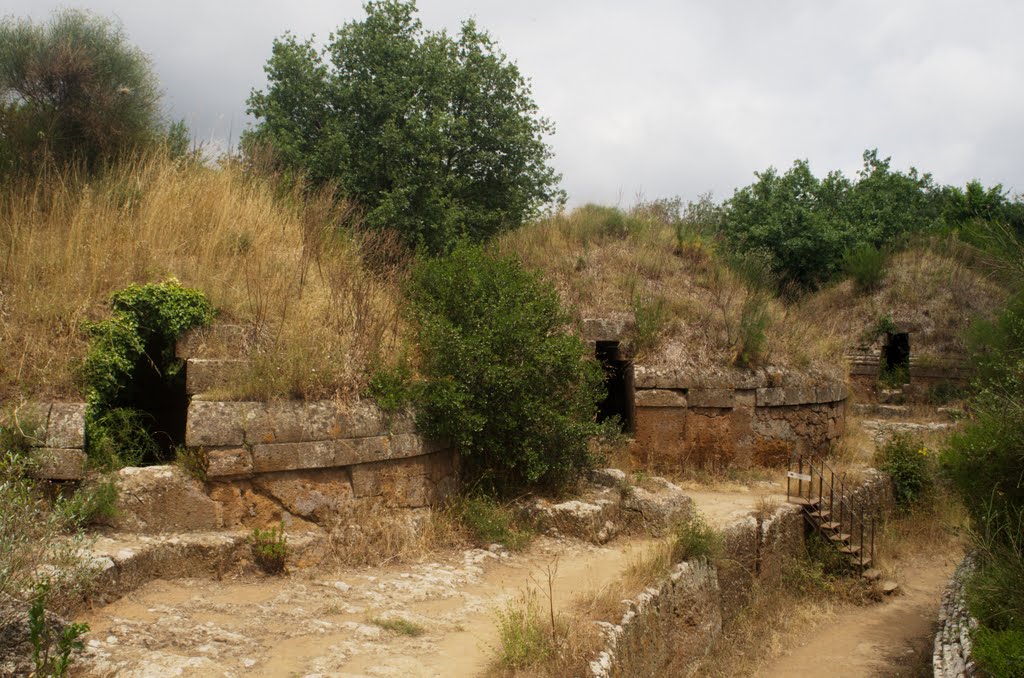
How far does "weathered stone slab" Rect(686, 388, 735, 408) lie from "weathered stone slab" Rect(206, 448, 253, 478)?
23.5ft

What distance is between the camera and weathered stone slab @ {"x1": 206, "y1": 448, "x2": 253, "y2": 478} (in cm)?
728

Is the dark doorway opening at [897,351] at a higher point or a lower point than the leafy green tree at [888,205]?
lower

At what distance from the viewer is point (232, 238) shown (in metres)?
9.63

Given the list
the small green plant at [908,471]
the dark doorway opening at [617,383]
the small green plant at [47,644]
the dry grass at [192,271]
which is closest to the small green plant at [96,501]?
the dry grass at [192,271]

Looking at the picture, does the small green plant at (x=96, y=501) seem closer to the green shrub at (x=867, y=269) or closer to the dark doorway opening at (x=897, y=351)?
the dark doorway opening at (x=897, y=351)

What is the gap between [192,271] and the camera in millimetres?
8758

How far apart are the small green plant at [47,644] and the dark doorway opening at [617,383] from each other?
8.67 metres

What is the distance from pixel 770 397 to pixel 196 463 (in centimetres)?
881

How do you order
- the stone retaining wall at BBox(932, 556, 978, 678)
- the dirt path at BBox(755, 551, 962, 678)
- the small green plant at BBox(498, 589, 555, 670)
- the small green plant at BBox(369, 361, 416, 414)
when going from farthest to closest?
the dirt path at BBox(755, 551, 962, 678) < the small green plant at BBox(369, 361, 416, 414) < the stone retaining wall at BBox(932, 556, 978, 678) < the small green plant at BBox(498, 589, 555, 670)

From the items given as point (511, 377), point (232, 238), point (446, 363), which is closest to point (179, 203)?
point (232, 238)

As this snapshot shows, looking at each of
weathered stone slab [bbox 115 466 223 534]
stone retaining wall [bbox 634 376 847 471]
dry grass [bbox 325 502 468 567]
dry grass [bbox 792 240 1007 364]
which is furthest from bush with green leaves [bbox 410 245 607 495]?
dry grass [bbox 792 240 1007 364]

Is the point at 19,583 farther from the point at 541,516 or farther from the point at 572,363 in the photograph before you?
the point at 572,363

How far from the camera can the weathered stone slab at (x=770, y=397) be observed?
12945 mm

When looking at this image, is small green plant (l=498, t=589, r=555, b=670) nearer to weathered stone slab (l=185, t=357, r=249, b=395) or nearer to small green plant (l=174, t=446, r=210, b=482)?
small green plant (l=174, t=446, r=210, b=482)
